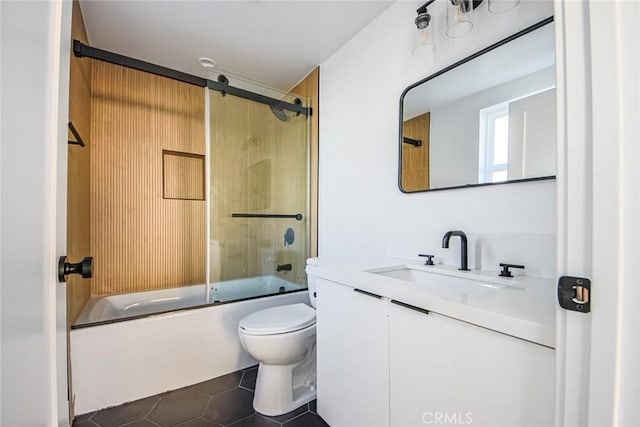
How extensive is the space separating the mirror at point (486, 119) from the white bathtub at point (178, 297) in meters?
1.42

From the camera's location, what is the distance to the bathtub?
1.58 m

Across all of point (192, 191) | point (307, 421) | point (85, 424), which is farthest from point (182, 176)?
point (307, 421)

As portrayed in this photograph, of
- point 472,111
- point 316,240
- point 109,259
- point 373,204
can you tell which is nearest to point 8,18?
point 472,111

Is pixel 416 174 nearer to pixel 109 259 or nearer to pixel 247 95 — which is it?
pixel 247 95

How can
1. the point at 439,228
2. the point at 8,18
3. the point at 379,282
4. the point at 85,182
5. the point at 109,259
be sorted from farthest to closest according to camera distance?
the point at 109,259, the point at 85,182, the point at 439,228, the point at 379,282, the point at 8,18

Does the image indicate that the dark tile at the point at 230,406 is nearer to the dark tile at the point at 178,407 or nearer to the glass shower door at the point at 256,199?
the dark tile at the point at 178,407

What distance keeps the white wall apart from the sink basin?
128mm

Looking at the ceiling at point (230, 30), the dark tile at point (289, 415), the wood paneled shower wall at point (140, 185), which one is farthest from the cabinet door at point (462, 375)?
the wood paneled shower wall at point (140, 185)

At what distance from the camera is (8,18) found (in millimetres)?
416

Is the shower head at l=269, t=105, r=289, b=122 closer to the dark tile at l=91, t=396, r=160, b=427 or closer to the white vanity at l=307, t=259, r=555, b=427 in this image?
the white vanity at l=307, t=259, r=555, b=427

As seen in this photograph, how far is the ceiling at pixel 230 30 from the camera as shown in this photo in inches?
69.4

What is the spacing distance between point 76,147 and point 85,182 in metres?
0.41

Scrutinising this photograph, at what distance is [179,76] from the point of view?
2.00m

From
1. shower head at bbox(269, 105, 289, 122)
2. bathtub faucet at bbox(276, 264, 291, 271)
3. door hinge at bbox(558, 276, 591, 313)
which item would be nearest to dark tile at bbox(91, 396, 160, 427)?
bathtub faucet at bbox(276, 264, 291, 271)
